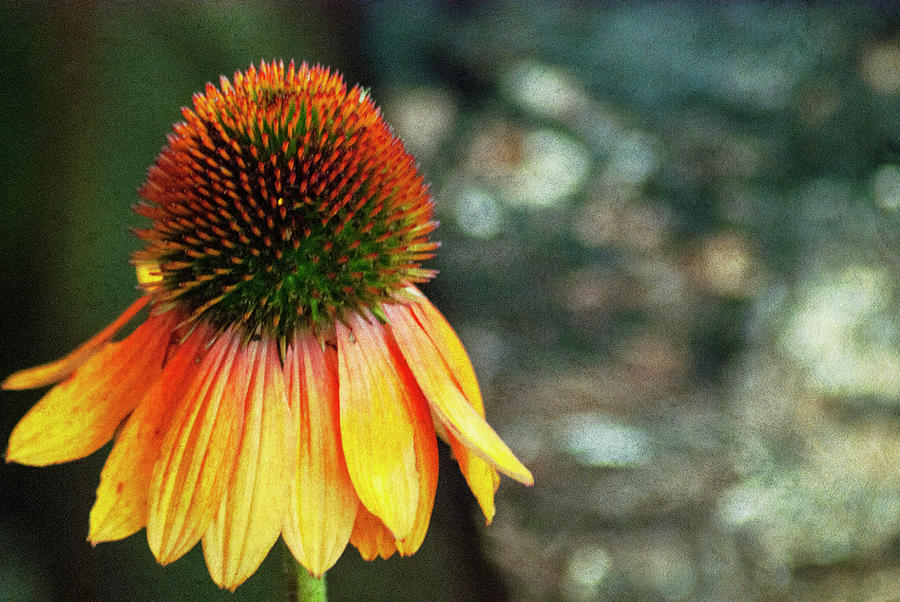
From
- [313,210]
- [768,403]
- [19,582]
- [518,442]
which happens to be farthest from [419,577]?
[313,210]

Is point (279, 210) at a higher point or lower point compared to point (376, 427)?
higher

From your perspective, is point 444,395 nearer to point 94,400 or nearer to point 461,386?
point 461,386

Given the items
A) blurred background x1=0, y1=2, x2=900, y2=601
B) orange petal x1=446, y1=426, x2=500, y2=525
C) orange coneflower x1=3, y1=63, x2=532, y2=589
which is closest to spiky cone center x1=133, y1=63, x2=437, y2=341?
orange coneflower x1=3, y1=63, x2=532, y2=589

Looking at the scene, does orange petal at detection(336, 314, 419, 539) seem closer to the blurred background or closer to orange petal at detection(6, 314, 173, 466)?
orange petal at detection(6, 314, 173, 466)

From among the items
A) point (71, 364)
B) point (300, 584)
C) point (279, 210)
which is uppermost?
point (279, 210)

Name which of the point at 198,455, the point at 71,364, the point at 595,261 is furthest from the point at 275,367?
the point at 595,261

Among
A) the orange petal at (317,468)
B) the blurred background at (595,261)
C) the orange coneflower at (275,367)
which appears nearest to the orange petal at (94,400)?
the orange coneflower at (275,367)

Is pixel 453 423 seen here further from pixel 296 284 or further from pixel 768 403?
pixel 768 403
